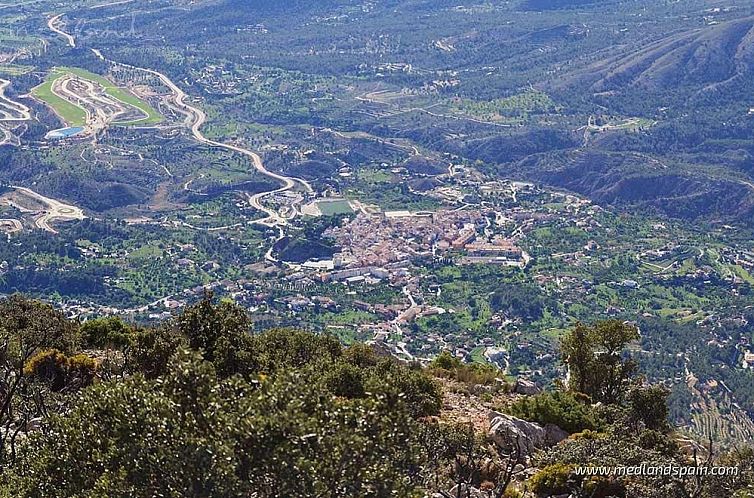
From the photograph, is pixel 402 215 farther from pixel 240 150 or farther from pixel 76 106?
pixel 76 106

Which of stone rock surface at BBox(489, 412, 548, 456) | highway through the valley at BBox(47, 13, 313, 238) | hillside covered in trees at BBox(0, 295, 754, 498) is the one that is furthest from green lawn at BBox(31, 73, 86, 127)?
stone rock surface at BBox(489, 412, 548, 456)

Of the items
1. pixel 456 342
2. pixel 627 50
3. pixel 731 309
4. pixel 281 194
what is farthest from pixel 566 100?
pixel 456 342

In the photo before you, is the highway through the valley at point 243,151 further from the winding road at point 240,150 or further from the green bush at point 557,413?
the green bush at point 557,413

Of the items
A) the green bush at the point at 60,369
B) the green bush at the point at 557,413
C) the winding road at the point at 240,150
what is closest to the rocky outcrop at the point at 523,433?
the green bush at the point at 557,413

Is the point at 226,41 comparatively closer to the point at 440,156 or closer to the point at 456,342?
the point at 440,156

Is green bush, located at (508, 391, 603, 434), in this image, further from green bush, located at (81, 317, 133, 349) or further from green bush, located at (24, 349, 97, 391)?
green bush, located at (81, 317, 133, 349)
